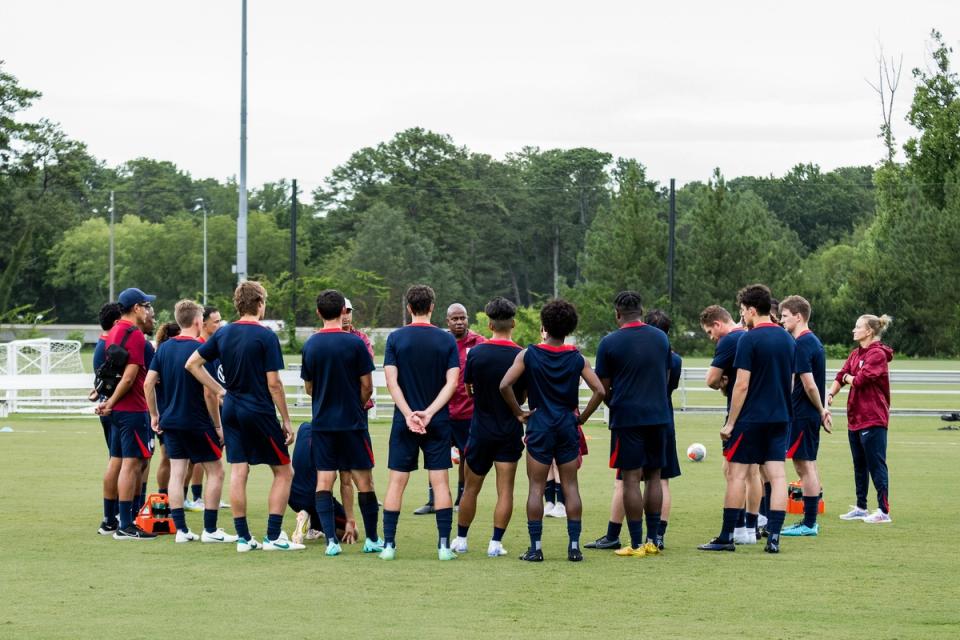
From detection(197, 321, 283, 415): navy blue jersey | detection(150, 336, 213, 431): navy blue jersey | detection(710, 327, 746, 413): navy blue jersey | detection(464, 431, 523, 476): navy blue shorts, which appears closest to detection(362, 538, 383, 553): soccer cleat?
detection(464, 431, 523, 476): navy blue shorts

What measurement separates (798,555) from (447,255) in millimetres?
84202

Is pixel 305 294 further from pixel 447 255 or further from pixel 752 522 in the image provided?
pixel 752 522

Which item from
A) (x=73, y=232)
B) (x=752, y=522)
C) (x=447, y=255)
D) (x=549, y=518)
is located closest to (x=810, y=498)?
(x=752, y=522)

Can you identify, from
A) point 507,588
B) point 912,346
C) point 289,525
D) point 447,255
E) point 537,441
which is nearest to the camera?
point 507,588

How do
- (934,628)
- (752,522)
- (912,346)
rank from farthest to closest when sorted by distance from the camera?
(912,346), (752,522), (934,628)

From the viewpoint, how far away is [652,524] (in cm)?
983

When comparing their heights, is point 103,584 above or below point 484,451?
below

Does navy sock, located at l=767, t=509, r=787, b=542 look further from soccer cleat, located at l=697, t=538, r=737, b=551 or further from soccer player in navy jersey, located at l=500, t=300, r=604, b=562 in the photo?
soccer player in navy jersey, located at l=500, t=300, r=604, b=562

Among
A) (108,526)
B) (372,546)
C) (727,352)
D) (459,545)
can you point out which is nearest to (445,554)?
(459,545)

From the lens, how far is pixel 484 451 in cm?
959

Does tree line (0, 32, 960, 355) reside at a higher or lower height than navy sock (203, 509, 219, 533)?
higher

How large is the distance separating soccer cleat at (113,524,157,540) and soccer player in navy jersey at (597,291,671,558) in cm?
394

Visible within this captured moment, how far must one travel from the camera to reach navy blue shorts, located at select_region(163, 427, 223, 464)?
409 inches

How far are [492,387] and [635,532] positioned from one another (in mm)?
1576
